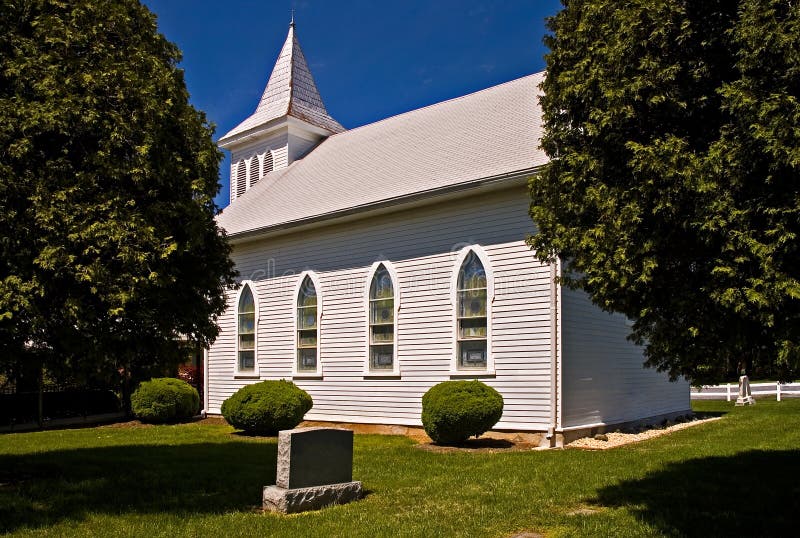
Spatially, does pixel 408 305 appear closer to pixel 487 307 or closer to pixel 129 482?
pixel 487 307

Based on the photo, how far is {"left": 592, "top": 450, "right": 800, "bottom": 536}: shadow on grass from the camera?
7328 millimetres

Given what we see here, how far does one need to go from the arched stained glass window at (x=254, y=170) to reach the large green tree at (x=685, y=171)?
20.0 meters

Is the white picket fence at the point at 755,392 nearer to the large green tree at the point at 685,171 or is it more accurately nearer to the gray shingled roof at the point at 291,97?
the gray shingled roof at the point at 291,97

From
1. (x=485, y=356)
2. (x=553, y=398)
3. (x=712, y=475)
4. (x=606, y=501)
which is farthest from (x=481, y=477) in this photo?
(x=485, y=356)

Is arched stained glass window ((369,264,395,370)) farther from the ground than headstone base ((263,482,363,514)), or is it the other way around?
arched stained glass window ((369,264,395,370))

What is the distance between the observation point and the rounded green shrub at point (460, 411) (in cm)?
1352

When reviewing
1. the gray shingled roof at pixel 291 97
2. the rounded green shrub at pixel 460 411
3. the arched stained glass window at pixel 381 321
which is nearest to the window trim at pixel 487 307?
the rounded green shrub at pixel 460 411

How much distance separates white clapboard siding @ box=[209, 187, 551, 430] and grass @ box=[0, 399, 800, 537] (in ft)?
6.93

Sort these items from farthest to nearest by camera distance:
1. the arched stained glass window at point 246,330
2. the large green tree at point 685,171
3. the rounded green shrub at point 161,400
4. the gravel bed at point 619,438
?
the arched stained glass window at point 246,330
the rounded green shrub at point 161,400
the gravel bed at point 619,438
the large green tree at point 685,171

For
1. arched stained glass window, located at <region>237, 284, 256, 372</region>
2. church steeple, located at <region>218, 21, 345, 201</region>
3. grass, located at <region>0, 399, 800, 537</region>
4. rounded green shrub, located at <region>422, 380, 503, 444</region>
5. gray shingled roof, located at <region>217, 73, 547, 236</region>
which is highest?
church steeple, located at <region>218, 21, 345, 201</region>

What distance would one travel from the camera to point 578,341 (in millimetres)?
14906

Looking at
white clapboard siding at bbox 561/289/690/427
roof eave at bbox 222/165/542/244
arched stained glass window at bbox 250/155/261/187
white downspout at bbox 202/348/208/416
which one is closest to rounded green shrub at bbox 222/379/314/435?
roof eave at bbox 222/165/542/244

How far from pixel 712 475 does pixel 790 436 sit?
555 centimetres

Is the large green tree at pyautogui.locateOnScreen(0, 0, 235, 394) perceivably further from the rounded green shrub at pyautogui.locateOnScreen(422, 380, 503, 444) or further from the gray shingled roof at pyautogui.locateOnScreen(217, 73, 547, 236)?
the gray shingled roof at pyautogui.locateOnScreen(217, 73, 547, 236)
